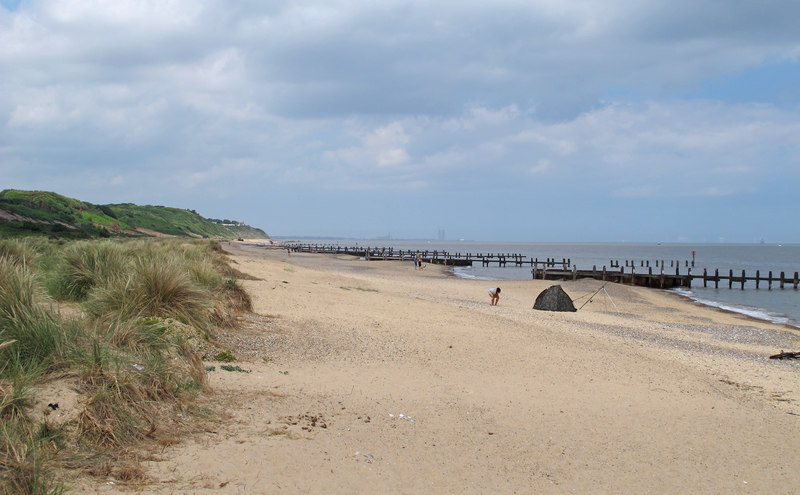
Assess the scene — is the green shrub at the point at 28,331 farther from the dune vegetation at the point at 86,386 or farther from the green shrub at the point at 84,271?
the green shrub at the point at 84,271

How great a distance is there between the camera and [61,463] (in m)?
3.36

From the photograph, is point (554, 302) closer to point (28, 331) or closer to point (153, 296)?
point (153, 296)

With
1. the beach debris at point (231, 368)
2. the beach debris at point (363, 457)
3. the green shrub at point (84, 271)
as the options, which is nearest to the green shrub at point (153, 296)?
the green shrub at point (84, 271)

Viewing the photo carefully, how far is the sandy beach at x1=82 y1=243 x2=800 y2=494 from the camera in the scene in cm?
419

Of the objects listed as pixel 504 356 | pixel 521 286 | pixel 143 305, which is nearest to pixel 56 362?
pixel 143 305

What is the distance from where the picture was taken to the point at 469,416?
5867 millimetres

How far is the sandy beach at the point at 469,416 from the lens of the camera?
13.7ft

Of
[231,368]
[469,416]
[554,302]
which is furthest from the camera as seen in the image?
[554,302]

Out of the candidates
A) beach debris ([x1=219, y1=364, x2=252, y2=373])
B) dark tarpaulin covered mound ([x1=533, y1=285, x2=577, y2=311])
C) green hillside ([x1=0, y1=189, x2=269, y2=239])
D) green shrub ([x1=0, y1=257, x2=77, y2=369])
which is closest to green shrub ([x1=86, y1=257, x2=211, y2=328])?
beach debris ([x1=219, y1=364, x2=252, y2=373])

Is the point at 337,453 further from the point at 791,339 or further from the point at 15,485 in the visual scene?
the point at 791,339

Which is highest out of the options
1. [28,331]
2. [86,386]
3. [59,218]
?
[59,218]

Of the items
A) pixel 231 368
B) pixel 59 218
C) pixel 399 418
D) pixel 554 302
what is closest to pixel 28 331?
pixel 231 368

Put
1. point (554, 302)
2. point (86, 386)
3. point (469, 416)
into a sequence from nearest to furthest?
point (86, 386), point (469, 416), point (554, 302)

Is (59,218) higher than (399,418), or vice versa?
(59,218)
